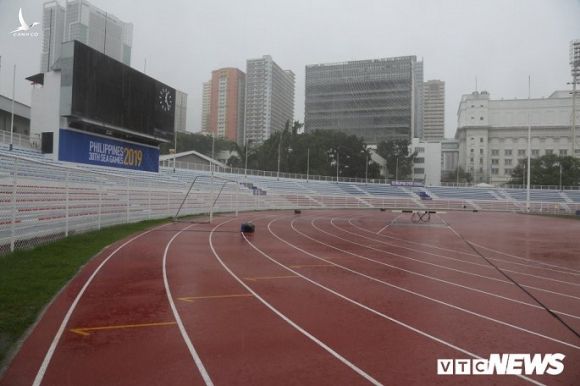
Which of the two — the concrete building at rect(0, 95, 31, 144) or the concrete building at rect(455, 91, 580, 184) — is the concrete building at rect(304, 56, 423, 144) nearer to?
the concrete building at rect(455, 91, 580, 184)

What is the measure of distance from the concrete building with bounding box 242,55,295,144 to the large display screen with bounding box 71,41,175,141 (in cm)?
5930

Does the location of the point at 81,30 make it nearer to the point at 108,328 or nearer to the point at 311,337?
the point at 108,328

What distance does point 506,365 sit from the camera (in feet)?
14.0

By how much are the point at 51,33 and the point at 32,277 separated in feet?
63.8

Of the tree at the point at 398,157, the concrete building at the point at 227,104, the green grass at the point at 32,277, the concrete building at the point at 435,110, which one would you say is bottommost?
the green grass at the point at 32,277

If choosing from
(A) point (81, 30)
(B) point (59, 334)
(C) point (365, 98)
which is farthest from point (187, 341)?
(C) point (365, 98)

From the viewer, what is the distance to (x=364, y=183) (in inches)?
2088

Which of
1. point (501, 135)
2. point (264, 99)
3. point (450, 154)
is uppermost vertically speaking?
point (264, 99)

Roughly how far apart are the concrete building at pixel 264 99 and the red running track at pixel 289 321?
75344 mm

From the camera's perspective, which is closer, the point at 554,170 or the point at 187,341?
the point at 187,341

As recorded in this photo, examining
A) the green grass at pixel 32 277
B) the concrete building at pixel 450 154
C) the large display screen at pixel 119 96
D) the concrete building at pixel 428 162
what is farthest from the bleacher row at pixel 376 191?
the concrete building at pixel 450 154

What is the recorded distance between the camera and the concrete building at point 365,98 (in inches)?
3920

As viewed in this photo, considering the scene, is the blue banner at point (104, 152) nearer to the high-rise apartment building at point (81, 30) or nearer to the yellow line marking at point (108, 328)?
the high-rise apartment building at point (81, 30)

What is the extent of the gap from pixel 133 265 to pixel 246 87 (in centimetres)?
8689
